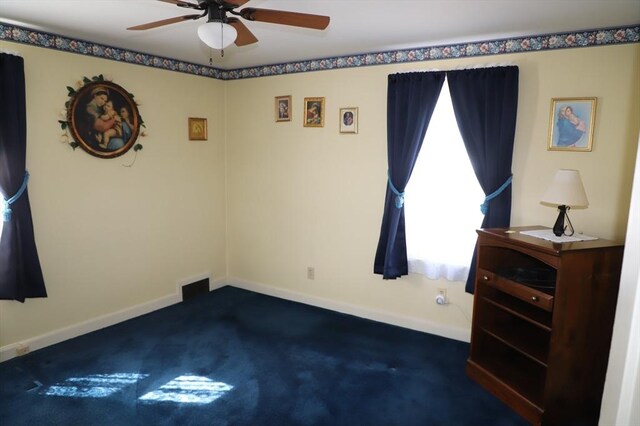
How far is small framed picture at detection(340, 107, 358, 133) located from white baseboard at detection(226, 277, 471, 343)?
64.1 inches

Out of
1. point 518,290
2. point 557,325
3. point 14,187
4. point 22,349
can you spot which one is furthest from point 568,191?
point 22,349

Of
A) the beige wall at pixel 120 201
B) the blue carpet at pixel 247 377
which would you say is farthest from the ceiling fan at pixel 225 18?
the blue carpet at pixel 247 377

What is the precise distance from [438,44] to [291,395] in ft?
9.02

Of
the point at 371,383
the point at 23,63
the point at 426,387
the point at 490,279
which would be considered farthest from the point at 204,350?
the point at 23,63

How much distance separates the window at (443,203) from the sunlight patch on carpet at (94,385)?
2315mm

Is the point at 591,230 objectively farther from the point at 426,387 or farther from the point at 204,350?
the point at 204,350

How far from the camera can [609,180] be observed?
2.66 meters

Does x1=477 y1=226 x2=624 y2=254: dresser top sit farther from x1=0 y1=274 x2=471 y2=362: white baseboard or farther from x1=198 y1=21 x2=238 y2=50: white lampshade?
x1=198 y1=21 x2=238 y2=50: white lampshade

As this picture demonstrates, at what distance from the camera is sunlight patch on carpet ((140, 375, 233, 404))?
8.09ft

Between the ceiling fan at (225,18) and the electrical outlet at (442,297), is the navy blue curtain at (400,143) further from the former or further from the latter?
the ceiling fan at (225,18)

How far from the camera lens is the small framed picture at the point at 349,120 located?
140 inches

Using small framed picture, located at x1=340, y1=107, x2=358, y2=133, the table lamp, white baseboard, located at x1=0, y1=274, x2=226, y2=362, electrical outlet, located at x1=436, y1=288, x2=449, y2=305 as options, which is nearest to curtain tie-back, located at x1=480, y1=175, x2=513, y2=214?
the table lamp

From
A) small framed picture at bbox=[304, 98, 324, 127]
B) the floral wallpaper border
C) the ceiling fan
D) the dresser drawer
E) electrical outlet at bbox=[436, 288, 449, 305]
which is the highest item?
the floral wallpaper border

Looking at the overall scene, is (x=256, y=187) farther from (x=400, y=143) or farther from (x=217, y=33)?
(x=217, y=33)
